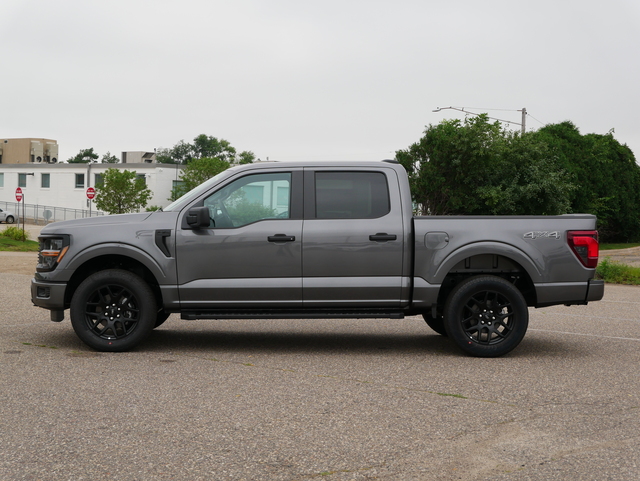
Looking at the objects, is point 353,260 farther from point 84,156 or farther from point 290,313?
point 84,156

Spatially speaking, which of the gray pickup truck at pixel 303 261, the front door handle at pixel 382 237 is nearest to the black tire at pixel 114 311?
the gray pickup truck at pixel 303 261

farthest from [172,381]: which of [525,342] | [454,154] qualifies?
[454,154]

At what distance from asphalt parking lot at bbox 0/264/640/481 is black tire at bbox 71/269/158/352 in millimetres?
202

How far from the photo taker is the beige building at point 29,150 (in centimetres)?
8950

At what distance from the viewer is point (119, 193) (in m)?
58.0

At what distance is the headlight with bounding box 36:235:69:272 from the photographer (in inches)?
326

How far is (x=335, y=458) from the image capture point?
4703mm

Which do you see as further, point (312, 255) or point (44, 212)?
point (44, 212)

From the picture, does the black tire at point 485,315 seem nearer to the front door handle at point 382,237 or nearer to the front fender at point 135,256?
the front door handle at point 382,237

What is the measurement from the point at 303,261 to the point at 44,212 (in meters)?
60.1

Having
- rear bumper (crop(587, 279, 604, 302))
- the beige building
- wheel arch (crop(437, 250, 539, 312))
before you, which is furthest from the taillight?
the beige building

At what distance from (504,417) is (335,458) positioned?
1604 millimetres

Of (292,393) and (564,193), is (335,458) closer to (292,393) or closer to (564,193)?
(292,393)

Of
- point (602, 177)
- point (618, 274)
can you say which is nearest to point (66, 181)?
point (602, 177)
